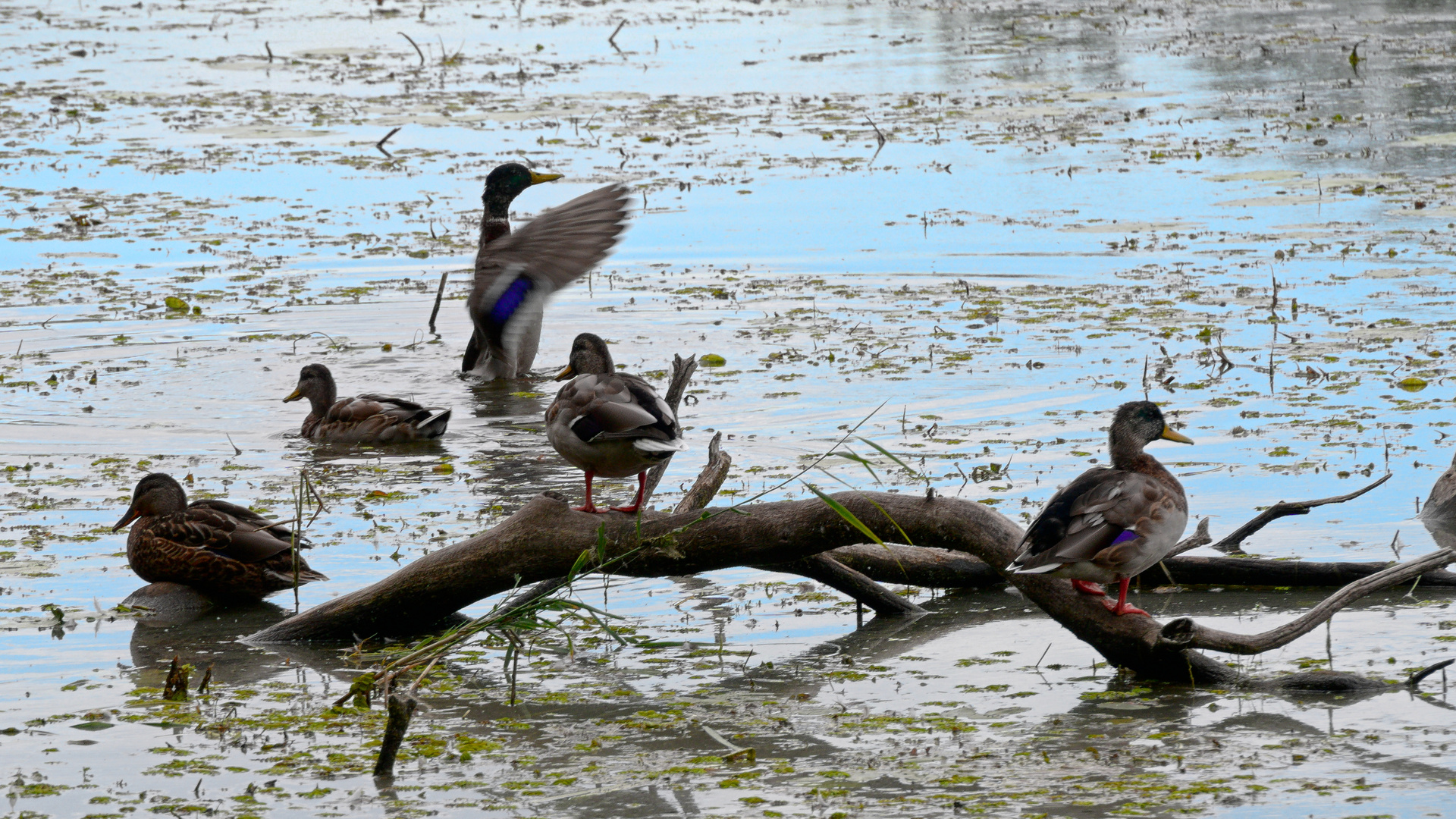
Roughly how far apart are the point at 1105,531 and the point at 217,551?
354 centimetres

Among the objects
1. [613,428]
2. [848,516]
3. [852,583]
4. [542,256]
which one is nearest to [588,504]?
[613,428]

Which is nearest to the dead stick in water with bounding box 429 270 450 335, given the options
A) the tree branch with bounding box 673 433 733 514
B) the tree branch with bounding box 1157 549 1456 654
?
the tree branch with bounding box 673 433 733 514

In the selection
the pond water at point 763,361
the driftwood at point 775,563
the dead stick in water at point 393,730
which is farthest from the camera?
the driftwood at point 775,563

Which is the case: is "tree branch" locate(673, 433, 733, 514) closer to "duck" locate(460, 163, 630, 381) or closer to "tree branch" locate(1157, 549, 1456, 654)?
"tree branch" locate(1157, 549, 1456, 654)

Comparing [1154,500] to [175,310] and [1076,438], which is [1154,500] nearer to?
[1076,438]

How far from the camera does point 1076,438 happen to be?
363 inches

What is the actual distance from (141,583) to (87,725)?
1807 millimetres

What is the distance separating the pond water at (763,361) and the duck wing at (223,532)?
299mm

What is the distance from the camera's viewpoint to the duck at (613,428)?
6.37 m

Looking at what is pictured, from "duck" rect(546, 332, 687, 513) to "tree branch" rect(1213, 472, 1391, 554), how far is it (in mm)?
2117

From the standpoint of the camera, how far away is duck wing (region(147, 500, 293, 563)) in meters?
7.04

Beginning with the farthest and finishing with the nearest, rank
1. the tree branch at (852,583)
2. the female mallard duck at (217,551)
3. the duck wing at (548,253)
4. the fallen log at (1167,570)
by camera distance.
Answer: the duck wing at (548,253) < the female mallard duck at (217,551) < the fallen log at (1167,570) < the tree branch at (852,583)

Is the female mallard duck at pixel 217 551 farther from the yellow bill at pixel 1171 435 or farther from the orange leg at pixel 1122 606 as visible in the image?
the yellow bill at pixel 1171 435

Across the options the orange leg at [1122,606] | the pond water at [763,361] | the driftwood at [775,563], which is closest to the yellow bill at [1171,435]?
the driftwood at [775,563]
